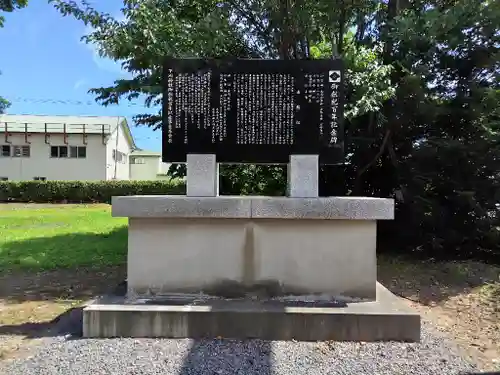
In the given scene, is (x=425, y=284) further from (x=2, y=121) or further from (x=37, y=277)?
(x=2, y=121)

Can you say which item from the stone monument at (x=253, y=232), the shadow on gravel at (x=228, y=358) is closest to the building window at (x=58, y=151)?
the stone monument at (x=253, y=232)

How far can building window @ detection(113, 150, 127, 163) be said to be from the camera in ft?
113

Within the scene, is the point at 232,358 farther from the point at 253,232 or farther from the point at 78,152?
the point at 78,152

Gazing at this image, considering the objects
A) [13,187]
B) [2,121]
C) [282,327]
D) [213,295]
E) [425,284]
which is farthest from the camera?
[2,121]

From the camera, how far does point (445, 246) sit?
859cm

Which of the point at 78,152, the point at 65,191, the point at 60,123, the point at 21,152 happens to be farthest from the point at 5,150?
the point at 65,191

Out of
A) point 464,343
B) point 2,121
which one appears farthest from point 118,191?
point 464,343

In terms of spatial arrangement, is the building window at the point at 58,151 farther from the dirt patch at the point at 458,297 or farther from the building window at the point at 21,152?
the dirt patch at the point at 458,297

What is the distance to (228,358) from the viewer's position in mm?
3686

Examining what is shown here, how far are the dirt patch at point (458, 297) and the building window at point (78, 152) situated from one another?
2709 cm

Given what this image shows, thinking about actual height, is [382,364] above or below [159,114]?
below

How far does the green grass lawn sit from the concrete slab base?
13.9ft

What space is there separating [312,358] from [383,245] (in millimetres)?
5902

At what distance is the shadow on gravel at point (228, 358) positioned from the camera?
3477mm
